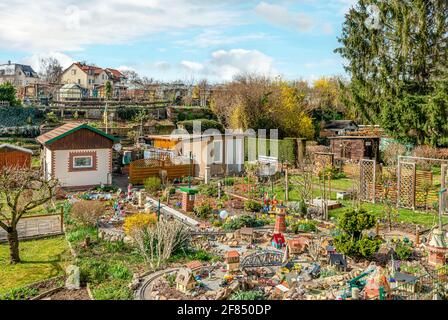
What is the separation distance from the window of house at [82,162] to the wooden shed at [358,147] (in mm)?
16374

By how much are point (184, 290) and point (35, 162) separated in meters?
21.8

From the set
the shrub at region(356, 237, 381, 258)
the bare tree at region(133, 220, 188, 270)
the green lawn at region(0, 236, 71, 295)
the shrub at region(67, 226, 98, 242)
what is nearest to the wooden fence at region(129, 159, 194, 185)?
the shrub at region(67, 226, 98, 242)

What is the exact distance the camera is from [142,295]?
26.8 feet

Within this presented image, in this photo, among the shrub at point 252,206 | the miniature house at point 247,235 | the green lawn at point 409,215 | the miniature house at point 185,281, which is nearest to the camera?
the miniature house at point 185,281

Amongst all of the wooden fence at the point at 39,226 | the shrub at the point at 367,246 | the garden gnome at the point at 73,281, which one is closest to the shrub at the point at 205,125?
the wooden fence at the point at 39,226

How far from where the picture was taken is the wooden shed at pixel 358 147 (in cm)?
2898

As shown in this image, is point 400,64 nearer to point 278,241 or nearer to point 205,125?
point 278,241

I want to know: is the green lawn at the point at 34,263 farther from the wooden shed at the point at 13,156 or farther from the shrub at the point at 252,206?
the wooden shed at the point at 13,156

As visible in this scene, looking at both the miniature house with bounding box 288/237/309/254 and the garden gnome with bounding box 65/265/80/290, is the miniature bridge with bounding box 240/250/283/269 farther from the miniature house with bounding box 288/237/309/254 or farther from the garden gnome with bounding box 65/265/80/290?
the garden gnome with bounding box 65/265/80/290

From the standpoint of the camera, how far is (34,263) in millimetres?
10430

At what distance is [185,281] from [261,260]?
8.03 ft

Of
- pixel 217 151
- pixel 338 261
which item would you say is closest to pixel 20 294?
pixel 338 261

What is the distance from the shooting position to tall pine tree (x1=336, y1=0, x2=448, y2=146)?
83.0 feet

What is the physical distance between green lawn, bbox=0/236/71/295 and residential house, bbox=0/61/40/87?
215 feet
